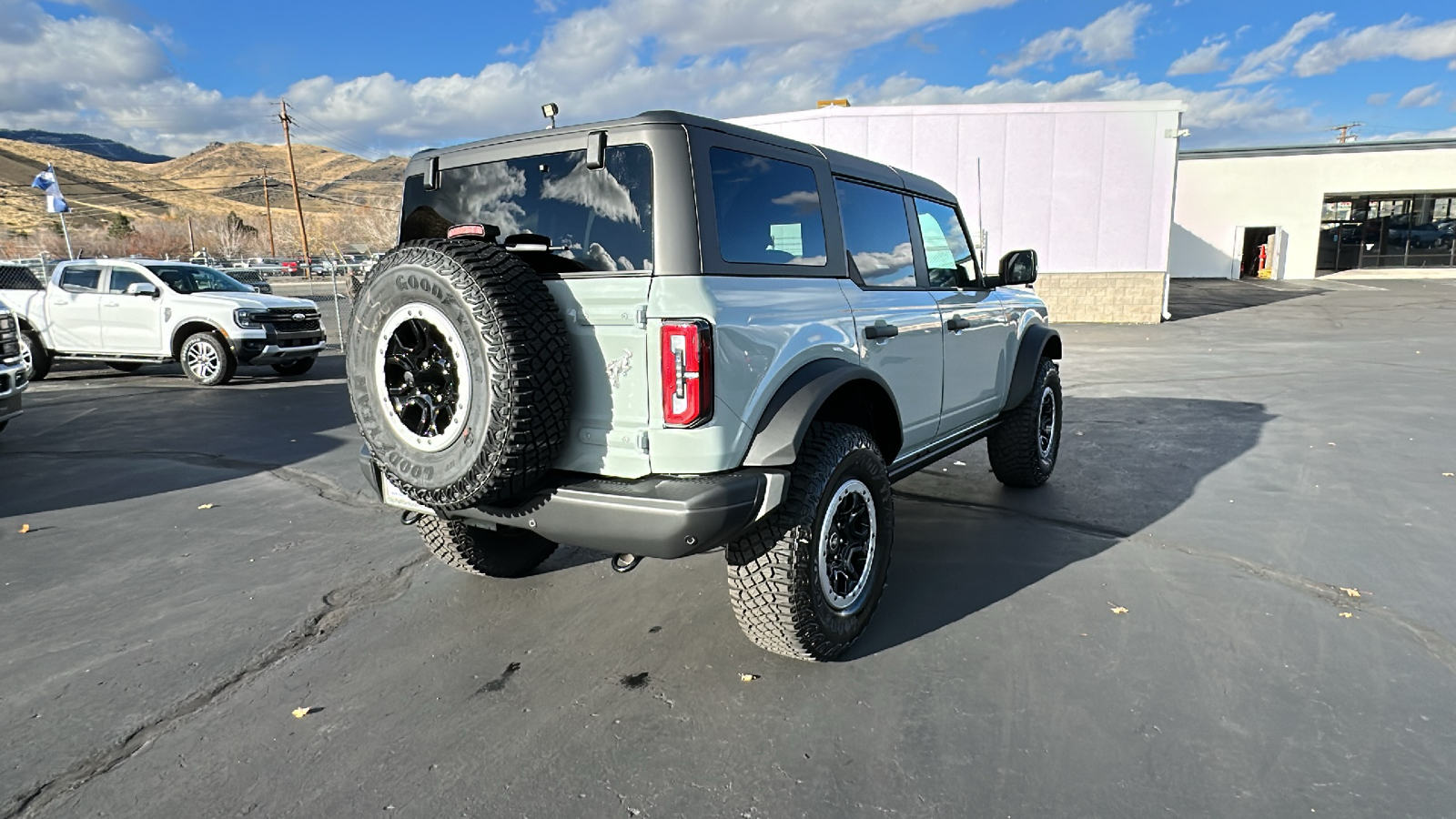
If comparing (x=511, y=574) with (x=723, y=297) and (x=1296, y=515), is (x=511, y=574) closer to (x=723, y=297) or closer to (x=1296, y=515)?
(x=723, y=297)

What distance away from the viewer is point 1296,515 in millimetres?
4926

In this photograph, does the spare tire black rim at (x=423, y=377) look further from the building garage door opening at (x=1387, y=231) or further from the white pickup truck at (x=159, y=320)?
the building garage door opening at (x=1387, y=231)

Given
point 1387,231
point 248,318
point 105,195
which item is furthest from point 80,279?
point 105,195

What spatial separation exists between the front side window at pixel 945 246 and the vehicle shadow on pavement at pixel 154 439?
4266mm

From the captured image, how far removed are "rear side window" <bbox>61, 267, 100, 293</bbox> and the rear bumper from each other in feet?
38.3

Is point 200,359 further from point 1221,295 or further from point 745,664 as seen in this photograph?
point 1221,295


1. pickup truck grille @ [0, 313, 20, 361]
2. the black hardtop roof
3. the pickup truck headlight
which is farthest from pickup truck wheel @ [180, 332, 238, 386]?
the black hardtop roof

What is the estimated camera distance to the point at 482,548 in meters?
3.91

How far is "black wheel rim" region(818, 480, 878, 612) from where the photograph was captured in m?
3.15

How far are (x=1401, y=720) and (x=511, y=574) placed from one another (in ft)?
11.8

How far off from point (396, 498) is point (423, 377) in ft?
2.25

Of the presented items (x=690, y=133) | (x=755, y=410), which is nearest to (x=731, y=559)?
(x=755, y=410)

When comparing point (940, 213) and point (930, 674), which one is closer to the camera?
point (930, 674)

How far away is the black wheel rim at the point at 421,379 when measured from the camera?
2836 mm
